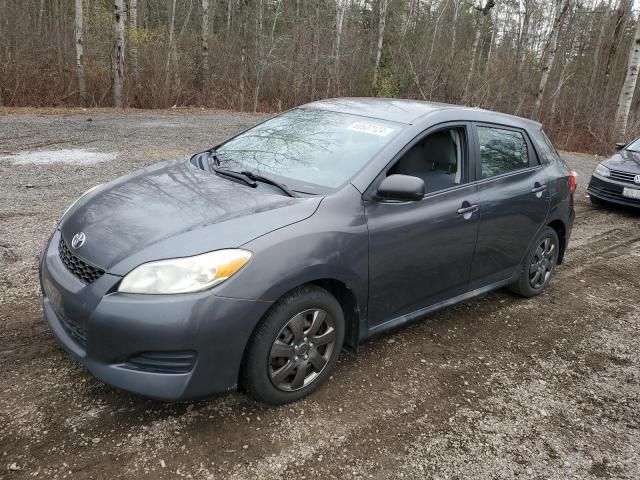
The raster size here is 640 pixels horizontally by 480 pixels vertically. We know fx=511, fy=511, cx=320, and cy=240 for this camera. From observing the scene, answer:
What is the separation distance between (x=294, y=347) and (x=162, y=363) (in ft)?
2.43

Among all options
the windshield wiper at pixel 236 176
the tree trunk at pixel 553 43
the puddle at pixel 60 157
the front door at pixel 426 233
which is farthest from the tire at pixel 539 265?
the tree trunk at pixel 553 43

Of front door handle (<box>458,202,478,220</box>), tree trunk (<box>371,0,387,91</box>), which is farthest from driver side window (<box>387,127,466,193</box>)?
tree trunk (<box>371,0,387,91</box>)

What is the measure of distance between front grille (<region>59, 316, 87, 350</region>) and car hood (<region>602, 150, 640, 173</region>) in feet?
29.1

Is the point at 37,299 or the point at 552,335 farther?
the point at 552,335

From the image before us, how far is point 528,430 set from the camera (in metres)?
3.05

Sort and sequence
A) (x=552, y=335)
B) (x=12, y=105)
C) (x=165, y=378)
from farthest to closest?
(x=12, y=105) → (x=552, y=335) → (x=165, y=378)

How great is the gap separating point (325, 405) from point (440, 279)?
126 cm

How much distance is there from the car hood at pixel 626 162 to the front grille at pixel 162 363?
8.55 meters

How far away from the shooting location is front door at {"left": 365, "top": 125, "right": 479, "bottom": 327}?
3.24m

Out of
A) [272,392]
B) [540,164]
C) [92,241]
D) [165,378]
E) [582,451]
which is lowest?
[582,451]

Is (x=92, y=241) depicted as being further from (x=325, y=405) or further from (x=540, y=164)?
(x=540, y=164)

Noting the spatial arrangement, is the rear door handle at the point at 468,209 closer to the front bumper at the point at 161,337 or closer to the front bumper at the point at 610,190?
the front bumper at the point at 161,337

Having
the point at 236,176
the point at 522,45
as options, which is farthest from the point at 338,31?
the point at 236,176

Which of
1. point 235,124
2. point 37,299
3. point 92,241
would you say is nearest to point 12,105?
point 235,124
